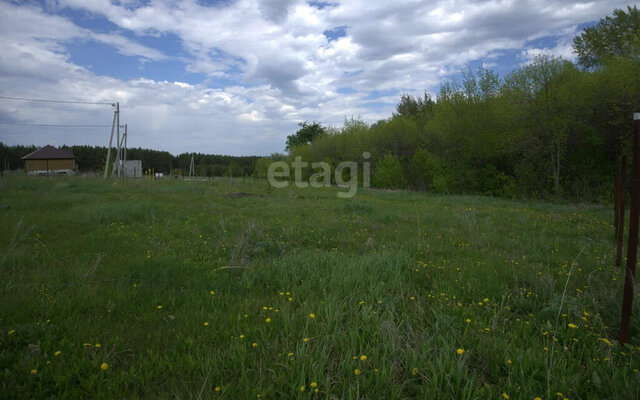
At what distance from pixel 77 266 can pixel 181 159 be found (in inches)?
3207

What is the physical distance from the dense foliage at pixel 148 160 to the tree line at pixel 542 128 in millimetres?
24494

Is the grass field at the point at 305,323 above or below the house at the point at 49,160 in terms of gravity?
below

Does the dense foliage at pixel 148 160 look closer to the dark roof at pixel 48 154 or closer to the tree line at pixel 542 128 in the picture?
the dark roof at pixel 48 154

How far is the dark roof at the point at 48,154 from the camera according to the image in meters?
49.6

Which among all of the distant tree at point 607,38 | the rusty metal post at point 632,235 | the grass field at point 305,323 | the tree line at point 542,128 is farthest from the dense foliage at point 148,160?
the rusty metal post at point 632,235

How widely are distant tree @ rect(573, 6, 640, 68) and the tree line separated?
57 millimetres

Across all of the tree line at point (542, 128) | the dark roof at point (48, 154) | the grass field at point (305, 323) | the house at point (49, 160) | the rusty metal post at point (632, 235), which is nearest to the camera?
the grass field at point (305, 323)

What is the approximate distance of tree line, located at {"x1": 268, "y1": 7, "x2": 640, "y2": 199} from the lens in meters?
15.7

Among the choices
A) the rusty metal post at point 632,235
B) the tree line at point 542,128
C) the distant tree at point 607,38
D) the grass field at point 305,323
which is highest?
the distant tree at point 607,38

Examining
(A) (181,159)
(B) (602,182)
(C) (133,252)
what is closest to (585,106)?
(B) (602,182)

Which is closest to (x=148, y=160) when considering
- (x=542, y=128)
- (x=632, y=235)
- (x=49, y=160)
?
(x=49, y=160)

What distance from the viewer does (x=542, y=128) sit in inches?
669

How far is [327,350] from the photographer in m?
2.43

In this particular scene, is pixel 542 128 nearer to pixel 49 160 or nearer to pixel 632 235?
pixel 632 235
